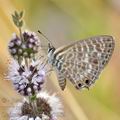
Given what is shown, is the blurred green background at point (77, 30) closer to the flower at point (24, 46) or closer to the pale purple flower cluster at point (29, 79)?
the pale purple flower cluster at point (29, 79)

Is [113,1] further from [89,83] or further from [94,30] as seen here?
[89,83]

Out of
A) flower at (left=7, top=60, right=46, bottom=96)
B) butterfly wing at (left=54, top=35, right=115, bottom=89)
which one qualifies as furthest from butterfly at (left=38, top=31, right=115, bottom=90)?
flower at (left=7, top=60, right=46, bottom=96)

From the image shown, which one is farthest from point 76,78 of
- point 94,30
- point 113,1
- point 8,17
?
point 113,1

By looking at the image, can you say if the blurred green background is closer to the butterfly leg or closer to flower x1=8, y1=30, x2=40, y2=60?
the butterfly leg

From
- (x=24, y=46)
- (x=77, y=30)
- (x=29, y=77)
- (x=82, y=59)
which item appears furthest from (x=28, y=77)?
(x=77, y=30)

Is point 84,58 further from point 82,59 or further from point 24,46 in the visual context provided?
point 24,46
